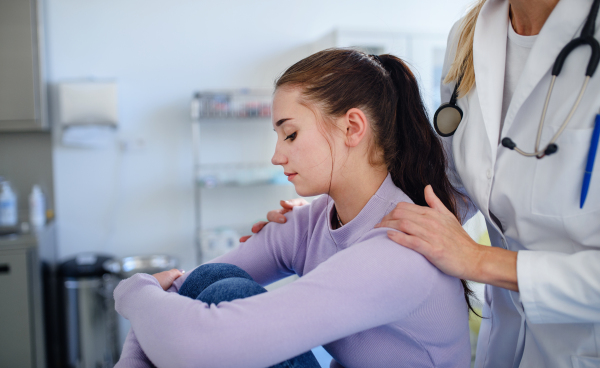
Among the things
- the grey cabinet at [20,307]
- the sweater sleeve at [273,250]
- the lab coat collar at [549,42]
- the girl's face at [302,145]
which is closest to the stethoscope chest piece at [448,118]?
the lab coat collar at [549,42]

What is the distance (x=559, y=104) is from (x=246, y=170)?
2.37 m

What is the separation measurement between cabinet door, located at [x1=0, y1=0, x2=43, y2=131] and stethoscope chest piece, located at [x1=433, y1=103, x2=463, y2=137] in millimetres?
2636

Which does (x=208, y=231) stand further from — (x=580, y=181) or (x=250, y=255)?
(x=580, y=181)

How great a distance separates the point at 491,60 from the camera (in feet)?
3.61

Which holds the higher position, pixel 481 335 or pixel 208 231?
pixel 481 335

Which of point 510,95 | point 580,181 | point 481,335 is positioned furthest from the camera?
point 481,335

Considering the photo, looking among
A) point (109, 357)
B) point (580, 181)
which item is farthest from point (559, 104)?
point (109, 357)

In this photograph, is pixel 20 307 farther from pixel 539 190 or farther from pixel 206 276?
pixel 539 190

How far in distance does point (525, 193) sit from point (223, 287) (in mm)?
704

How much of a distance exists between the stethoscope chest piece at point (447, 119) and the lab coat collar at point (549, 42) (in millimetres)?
158

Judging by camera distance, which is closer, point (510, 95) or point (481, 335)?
point (510, 95)

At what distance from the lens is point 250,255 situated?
4.35 feet

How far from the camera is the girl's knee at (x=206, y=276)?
103 cm

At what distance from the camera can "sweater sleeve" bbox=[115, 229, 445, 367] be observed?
76cm
